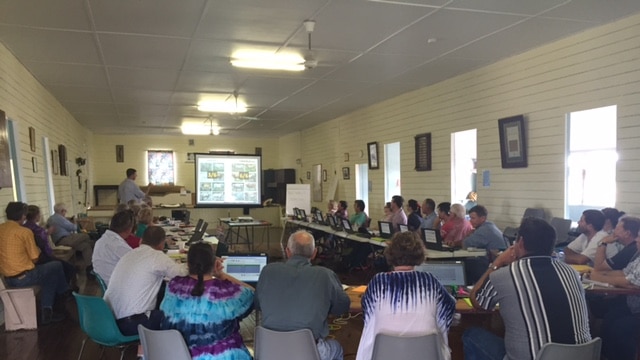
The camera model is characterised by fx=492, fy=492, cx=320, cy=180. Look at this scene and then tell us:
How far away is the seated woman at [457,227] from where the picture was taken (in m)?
6.31

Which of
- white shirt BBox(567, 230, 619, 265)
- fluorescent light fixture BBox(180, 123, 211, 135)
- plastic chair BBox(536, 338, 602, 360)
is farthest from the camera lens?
fluorescent light fixture BBox(180, 123, 211, 135)

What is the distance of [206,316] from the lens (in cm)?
249

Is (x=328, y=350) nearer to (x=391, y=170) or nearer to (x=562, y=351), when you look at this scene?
(x=562, y=351)

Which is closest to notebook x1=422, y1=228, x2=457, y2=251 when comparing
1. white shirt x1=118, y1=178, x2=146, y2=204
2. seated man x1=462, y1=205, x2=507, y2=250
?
seated man x1=462, y1=205, x2=507, y2=250

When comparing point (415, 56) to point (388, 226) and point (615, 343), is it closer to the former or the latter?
point (388, 226)

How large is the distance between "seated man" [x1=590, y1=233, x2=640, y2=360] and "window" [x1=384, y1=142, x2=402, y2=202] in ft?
20.0

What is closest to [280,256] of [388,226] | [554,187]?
[388,226]

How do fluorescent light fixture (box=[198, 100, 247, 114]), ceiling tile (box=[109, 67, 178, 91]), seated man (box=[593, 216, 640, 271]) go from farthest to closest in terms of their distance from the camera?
fluorescent light fixture (box=[198, 100, 247, 114]) < ceiling tile (box=[109, 67, 178, 91]) < seated man (box=[593, 216, 640, 271])

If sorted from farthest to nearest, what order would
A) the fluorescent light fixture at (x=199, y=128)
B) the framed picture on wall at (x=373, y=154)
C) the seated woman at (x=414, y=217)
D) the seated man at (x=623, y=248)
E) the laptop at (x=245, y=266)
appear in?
the fluorescent light fixture at (x=199, y=128) < the framed picture on wall at (x=373, y=154) < the seated woman at (x=414, y=217) < the seated man at (x=623, y=248) < the laptop at (x=245, y=266)

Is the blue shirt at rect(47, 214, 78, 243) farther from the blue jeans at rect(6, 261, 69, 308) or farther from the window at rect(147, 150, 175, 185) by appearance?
the window at rect(147, 150, 175, 185)

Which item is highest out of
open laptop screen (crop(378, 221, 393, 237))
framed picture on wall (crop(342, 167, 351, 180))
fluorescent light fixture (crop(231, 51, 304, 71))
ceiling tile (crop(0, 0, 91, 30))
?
ceiling tile (crop(0, 0, 91, 30))

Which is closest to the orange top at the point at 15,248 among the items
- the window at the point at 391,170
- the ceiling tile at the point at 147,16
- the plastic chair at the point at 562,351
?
the ceiling tile at the point at 147,16

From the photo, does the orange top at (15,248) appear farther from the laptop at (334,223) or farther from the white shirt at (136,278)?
the laptop at (334,223)

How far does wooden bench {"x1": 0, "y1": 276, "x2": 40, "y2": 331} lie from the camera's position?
4801 millimetres
